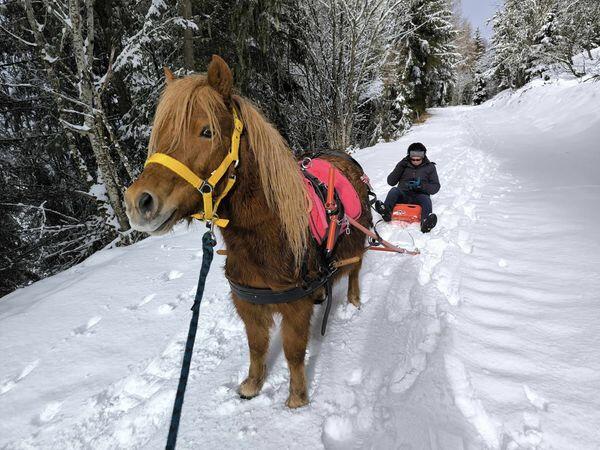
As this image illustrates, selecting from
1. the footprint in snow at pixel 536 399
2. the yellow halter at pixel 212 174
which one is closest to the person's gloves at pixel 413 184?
the footprint in snow at pixel 536 399

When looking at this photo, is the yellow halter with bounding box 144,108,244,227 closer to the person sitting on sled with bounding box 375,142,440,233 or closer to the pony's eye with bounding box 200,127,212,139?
the pony's eye with bounding box 200,127,212,139

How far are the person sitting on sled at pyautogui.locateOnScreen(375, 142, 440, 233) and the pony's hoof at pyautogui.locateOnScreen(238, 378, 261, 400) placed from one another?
3.08 m

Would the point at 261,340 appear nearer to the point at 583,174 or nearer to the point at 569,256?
the point at 569,256

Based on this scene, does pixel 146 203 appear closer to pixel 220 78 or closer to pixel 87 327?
pixel 220 78

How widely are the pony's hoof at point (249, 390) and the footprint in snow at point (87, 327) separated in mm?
1601

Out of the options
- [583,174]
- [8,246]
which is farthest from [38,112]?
[583,174]

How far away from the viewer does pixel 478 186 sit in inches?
250

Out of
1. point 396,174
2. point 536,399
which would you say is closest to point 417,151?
point 396,174

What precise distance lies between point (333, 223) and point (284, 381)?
119cm

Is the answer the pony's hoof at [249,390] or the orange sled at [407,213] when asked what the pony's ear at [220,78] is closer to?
the pony's hoof at [249,390]

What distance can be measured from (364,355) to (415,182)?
10.2 ft

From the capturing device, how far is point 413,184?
4797 mm

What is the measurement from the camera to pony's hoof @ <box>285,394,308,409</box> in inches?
81.2

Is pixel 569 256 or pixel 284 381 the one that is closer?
pixel 284 381
